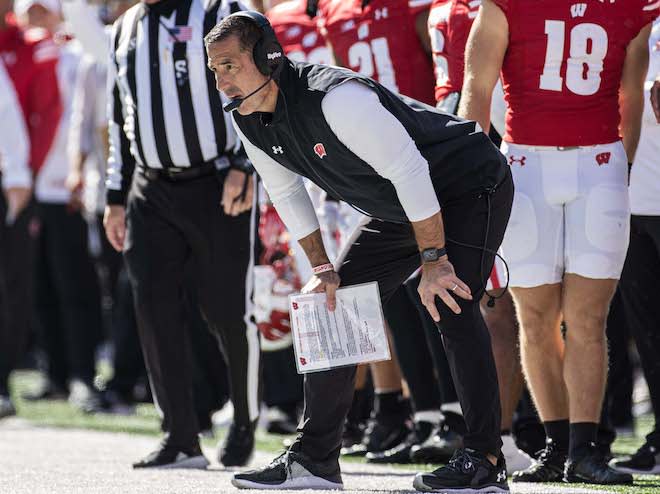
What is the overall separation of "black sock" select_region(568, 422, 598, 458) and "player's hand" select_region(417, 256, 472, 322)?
0.95 meters

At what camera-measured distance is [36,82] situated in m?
9.68

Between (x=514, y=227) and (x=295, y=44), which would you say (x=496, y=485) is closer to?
(x=514, y=227)

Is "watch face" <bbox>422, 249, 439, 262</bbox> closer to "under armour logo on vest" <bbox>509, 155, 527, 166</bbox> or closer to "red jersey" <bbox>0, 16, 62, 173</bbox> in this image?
"under armour logo on vest" <bbox>509, 155, 527, 166</bbox>

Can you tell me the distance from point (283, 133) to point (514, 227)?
117 cm

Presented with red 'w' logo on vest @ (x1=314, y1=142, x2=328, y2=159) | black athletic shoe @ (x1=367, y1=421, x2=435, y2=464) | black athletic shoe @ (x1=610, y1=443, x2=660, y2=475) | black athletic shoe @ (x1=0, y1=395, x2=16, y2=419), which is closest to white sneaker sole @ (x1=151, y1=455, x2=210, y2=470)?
black athletic shoe @ (x1=367, y1=421, x2=435, y2=464)

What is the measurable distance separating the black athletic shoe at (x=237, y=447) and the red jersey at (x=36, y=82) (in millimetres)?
4086

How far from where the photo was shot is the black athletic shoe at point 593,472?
5090 millimetres

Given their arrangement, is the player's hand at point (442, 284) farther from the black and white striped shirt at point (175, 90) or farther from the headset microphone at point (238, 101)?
the black and white striped shirt at point (175, 90)

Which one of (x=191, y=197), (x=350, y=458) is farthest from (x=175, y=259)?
(x=350, y=458)

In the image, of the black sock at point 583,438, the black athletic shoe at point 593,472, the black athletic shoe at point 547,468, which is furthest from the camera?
the black athletic shoe at point 547,468

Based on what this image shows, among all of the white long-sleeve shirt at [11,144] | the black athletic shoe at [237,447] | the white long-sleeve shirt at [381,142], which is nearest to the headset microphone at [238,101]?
the white long-sleeve shirt at [381,142]

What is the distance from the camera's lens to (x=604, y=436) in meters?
5.91

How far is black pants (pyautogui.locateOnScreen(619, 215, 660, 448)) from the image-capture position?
233 inches

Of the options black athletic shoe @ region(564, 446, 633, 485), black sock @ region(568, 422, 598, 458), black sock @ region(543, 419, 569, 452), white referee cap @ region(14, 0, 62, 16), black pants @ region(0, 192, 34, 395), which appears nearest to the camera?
black athletic shoe @ region(564, 446, 633, 485)
